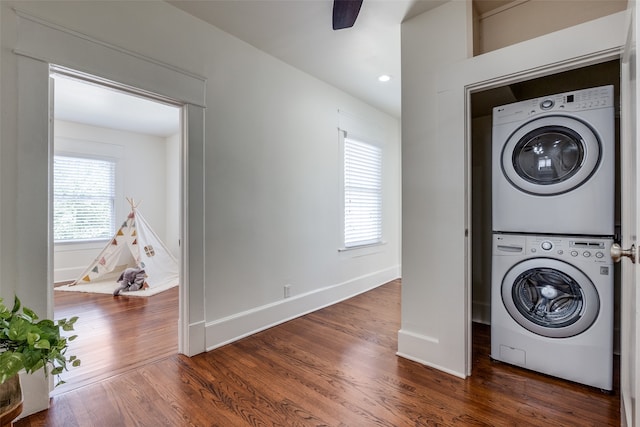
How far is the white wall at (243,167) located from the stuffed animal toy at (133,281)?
95.3 inches

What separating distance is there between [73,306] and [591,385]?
480cm

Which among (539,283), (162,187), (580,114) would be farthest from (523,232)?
(162,187)

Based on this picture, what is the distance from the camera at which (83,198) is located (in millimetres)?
4941

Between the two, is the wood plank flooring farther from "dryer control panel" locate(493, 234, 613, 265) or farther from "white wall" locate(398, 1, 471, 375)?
"dryer control panel" locate(493, 234, 613, 265)

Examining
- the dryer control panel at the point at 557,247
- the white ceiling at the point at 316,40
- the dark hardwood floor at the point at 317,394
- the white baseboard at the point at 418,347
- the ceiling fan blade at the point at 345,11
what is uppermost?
the white ceiling at the point at 316,40

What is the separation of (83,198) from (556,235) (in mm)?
6132

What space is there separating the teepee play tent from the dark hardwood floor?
7.29 ft

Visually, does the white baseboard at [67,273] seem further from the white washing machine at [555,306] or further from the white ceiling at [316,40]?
the white washing machine at [555,306]

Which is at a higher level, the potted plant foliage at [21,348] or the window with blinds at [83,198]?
the window with blinds at [83,198]

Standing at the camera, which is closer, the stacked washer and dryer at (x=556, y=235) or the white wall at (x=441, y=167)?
the stacked washer and dryer at (x=556, y=235)

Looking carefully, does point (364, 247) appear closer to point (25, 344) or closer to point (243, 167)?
point (243, 167)

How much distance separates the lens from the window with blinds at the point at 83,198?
15.5 feet

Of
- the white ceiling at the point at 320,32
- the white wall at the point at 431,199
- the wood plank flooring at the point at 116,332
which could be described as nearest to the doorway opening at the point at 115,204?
the wood plank flooring at the point at 116,332

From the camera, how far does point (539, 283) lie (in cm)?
206
